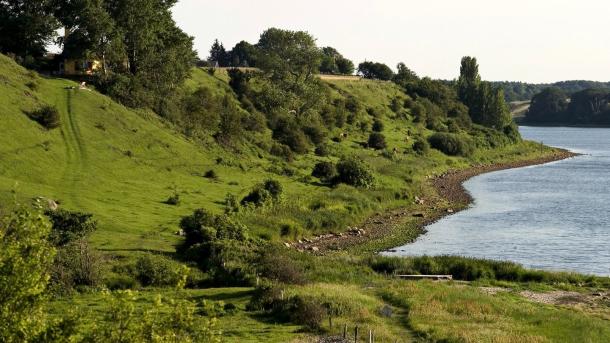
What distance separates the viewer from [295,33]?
148 metres

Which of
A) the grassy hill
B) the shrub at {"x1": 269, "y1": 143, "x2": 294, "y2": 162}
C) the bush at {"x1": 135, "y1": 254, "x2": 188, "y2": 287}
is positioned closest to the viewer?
the grassy hill

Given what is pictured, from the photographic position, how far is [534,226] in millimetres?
80875

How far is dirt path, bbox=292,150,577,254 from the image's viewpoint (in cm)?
6925

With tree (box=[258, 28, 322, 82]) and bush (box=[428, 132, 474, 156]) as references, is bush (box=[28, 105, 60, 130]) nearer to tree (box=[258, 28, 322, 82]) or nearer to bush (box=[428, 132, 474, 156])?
tree (box=[258, 28, 322, 82])

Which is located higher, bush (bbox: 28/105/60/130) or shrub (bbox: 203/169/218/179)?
bush (bbox: 28/105/60/130)

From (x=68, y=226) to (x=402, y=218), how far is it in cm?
4687

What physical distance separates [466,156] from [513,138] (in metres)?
43.6

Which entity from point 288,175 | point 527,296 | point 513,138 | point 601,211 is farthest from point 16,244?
point 513,138

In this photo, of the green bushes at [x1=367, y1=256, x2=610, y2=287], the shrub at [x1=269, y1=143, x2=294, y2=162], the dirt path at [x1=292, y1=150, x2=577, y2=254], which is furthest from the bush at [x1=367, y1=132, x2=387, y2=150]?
the green bushes at [x1=367, y1=256, x2=610, y2=287]

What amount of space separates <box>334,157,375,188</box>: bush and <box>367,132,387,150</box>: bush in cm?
3764

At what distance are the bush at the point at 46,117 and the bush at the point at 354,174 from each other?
37.1 meters

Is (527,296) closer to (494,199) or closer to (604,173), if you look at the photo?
(494,199)

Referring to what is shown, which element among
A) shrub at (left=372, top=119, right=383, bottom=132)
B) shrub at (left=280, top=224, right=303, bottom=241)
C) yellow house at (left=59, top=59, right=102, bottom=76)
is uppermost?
yellow house at (left=59, top=59, right=102, bottom=76)

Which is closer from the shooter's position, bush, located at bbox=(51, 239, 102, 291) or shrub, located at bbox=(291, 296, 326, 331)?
shrub, located at bbox=(291, 296, 326, 331)
